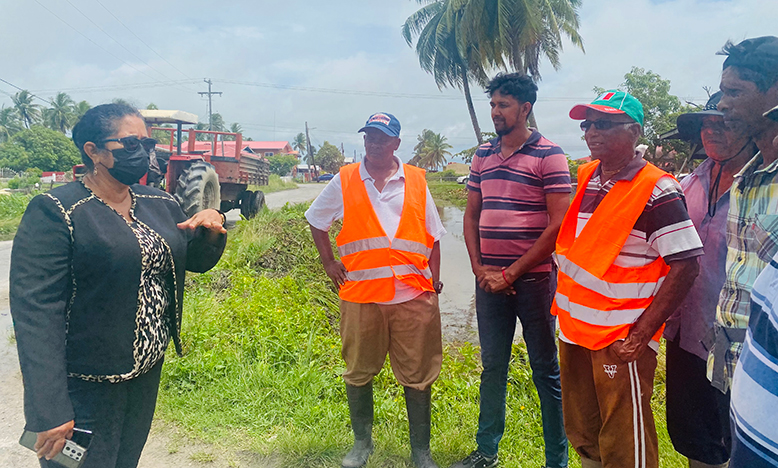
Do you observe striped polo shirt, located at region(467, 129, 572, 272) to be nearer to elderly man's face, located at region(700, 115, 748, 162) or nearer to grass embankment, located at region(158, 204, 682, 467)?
elderly man's face, located at region(700, 115, 748, 162)

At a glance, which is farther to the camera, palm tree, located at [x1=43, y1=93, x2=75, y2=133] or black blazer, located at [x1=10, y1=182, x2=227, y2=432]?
palm tree, located at [x1=43, y1=93, x2=75, y2=133]

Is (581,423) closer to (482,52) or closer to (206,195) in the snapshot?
(206,195)

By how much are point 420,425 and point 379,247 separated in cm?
106

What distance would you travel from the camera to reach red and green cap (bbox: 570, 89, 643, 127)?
2062 millimetres

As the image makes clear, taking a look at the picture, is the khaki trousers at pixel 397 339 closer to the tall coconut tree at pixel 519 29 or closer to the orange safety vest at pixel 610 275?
the orange safety vest at pixel 610 275

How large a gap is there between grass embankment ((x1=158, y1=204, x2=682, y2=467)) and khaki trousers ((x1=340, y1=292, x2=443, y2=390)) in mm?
550

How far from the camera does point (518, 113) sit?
8.77 feet

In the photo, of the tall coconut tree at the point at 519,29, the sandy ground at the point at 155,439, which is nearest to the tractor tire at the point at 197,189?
the sandy ground at the point at 155,439

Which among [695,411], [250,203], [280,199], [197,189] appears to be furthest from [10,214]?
[695,411]

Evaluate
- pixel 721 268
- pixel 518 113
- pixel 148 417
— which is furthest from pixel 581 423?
pixel 148 417

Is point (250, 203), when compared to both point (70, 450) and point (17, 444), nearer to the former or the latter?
point (17, 444)

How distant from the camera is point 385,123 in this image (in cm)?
265

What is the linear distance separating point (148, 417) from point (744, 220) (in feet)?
8.07

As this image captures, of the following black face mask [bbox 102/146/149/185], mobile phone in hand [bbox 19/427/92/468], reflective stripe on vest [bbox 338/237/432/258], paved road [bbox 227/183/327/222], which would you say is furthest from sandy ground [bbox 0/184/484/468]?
paved road [bbox 227/183/327/222]
